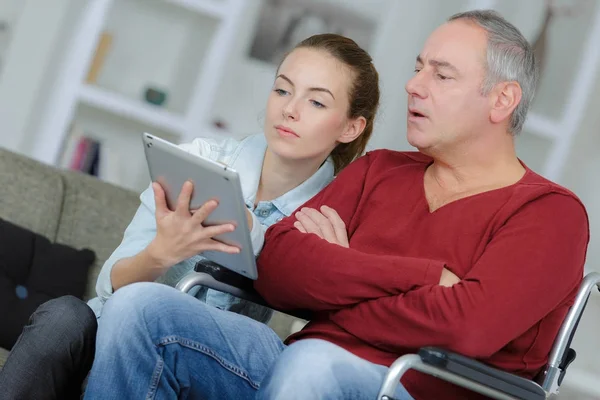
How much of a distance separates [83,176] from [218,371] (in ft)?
3.76

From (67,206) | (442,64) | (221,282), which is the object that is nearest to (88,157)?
(67,206)

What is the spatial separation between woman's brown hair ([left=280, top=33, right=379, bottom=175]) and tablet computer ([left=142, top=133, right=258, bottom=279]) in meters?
0.54

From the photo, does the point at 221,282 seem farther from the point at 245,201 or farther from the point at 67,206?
the point at 67,206

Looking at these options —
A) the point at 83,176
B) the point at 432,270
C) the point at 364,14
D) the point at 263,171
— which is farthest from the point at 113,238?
the point at 364,14

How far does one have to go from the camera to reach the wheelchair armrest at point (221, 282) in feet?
6.04

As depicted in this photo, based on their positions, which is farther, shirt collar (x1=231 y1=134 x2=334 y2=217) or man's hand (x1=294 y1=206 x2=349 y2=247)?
shirt collar (x1=231 y1=134 x2=334 y2=217)

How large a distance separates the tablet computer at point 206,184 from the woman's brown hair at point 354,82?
538 mm

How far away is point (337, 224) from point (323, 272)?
0.63ft

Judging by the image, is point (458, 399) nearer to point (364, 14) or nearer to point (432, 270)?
point (432, 270)

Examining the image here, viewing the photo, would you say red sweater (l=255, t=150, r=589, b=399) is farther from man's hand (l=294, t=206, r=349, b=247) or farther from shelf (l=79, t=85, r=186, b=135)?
shelf (l=79, t=85, r=186, b=135)

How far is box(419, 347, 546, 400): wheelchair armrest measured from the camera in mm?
1524

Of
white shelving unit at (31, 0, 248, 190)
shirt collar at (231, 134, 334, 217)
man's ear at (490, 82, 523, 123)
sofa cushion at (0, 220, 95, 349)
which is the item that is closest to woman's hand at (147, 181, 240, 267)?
shirt collar at (231, 134, 334, 217)

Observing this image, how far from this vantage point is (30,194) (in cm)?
261

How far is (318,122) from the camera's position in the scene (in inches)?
82.9
